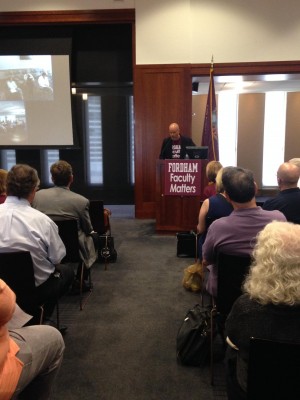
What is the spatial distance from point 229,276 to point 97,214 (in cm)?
212

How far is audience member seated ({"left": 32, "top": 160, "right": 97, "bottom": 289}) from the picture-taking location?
3.02 metres

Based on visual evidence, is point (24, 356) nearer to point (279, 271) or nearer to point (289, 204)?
point (279, 271)

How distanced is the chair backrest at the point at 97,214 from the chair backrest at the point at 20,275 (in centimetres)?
171

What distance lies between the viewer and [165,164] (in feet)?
16.6

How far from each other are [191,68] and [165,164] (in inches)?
90.1

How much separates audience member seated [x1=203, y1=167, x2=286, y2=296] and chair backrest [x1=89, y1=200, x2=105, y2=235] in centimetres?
174

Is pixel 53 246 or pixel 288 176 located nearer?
pixel 53 246

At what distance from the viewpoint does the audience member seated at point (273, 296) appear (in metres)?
1.22

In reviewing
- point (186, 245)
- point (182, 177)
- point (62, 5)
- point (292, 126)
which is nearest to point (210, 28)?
point (62, 5)

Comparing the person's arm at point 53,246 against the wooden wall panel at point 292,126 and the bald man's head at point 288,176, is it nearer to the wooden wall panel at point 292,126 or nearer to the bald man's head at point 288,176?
the bald man's head at point 288,176

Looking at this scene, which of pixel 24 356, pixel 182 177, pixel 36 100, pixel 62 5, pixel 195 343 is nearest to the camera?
pixel 24 356

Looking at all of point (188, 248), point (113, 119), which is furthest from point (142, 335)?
point (113, 119)

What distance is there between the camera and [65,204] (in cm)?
302

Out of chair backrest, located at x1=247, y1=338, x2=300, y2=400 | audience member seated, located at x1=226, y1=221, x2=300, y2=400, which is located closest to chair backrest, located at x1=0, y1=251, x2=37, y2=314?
audience member seated, located at x1=226, y1=221, x2=300, y2=400
